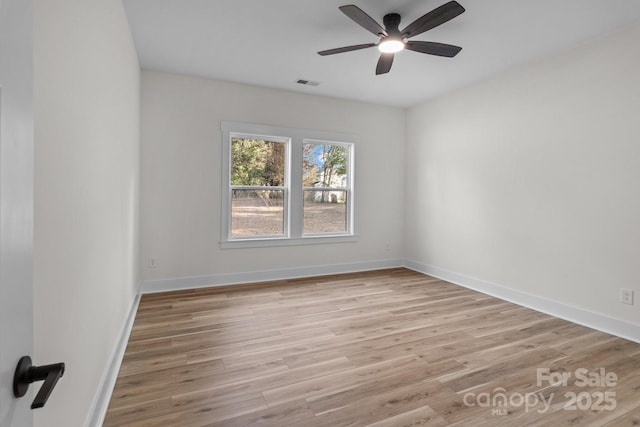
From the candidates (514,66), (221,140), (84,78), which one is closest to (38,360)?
(84,78)

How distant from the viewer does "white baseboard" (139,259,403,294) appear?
13.6ft

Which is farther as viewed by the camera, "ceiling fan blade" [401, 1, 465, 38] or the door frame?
"ceiling fan blade" [401, 1, 465, 38]

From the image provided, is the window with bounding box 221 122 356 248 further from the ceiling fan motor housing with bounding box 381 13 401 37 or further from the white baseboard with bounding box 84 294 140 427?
the ceiling fan motor housing with bounding box 381 13 401 37

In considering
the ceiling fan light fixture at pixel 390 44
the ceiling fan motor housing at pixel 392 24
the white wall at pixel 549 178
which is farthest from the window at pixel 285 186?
the ceiling fan motor housing at pixel 392 24

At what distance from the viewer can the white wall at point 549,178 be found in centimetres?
299

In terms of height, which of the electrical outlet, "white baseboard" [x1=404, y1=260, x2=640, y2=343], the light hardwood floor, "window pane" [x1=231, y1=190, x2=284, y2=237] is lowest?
the light hardwood floor

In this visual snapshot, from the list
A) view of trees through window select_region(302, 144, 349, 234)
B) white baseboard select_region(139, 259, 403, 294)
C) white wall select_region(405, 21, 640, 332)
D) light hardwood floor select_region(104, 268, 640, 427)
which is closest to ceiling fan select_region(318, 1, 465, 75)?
white wall select_region(405, 21, 640, 332)

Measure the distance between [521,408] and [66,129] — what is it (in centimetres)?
270

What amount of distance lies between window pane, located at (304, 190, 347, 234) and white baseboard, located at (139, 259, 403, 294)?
59 cm

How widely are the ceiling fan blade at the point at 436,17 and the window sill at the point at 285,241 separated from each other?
119 inches

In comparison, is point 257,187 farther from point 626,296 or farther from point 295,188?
point 626,296

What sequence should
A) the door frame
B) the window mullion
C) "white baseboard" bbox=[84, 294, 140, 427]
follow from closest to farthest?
the door frame
"white baseboard" bbox=[84, 294, 140, 427]
the window mullion

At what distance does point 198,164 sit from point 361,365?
3.20 meters

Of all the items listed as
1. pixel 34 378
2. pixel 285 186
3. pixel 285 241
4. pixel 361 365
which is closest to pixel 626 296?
pixel 361 365
